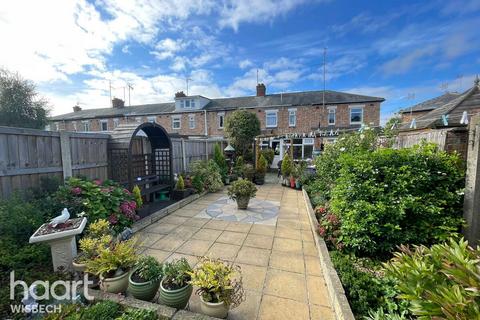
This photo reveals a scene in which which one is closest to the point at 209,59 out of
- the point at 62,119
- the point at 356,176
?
the point at 356,176

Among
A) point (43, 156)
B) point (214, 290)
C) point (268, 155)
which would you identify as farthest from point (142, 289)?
point (268, 155)

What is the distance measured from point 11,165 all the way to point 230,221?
159 inches

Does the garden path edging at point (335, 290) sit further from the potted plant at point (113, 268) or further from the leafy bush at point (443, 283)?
the potted plant at point (113, 268)

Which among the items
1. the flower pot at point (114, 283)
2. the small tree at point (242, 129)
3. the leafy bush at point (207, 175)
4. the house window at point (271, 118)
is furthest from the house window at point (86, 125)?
the flower pot at point (114, 283)

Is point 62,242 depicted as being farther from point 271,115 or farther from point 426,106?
point 426,106

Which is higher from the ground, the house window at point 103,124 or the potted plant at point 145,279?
the house window at point 103,124

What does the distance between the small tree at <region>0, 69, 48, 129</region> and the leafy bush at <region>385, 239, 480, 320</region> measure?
17.1 meters

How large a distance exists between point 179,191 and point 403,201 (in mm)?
5724

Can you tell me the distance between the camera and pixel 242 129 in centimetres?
1244

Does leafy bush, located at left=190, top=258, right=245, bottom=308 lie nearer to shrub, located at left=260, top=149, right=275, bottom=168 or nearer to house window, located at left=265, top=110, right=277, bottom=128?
shrub, located at left=260, top=149, right=275, bottom=168

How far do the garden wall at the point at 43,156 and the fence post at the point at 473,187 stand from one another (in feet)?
22.0

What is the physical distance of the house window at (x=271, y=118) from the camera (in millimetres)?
17078

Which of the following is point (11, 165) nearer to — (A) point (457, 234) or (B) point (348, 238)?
(B) point (348, 238)

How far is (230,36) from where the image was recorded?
7.83 m
